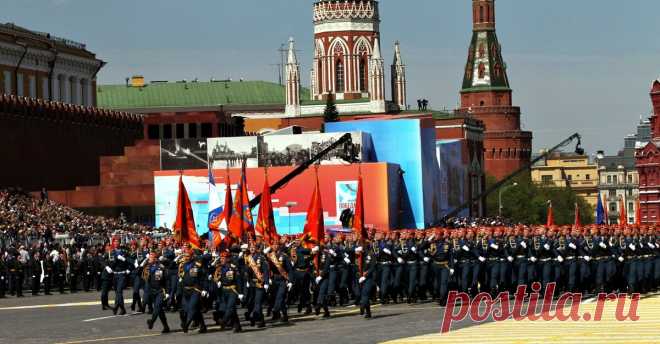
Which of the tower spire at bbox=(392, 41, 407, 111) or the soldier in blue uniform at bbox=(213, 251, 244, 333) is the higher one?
the tower spire at bbox=(392, 41, 407, 111)

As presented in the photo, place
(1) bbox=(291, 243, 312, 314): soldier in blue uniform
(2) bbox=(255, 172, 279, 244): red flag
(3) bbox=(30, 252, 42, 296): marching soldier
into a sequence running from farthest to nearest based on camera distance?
(3) bbox=(30, 252, 42, 296): marching soldier < (2) bbox=(255, 172, 279, 244): red flag < (1) bbox=(291, 243, 312, 314): soldier in blue uniform

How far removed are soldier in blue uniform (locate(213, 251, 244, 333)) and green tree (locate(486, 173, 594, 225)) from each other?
118775 millimetres

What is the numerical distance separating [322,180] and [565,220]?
69.3m

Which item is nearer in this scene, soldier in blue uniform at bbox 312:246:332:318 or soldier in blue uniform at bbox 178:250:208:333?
soldier in blue uniform at bbox 178:250:208:333

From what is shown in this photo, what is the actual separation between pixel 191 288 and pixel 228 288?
28.5 inches

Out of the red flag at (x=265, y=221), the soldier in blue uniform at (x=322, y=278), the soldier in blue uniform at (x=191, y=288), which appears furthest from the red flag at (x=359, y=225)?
the soldier in blue uniform at (x=191, y=288)

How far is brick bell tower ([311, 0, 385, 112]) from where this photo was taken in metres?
177

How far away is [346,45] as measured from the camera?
177750mm

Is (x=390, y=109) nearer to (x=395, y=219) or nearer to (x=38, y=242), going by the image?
(x=395, y=219)

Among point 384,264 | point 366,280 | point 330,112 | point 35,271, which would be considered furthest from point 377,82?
point 366,280

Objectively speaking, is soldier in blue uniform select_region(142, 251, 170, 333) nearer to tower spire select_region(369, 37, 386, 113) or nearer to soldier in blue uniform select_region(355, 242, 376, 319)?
soldier in blue uniform select_region(355, 242, 376, 319)

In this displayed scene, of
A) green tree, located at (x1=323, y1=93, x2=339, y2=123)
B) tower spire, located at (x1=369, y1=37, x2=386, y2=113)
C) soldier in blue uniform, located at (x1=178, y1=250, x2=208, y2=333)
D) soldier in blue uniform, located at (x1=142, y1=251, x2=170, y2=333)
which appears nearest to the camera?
soldier in blue uniform, located at (x1=178, y1=250, x2=208, y2=333)

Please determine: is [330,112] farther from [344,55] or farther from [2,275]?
[2,275]

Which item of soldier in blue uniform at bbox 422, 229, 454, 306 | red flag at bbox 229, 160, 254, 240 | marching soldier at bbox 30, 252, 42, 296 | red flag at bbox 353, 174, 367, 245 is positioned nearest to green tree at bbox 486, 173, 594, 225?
marching soldier at bbox 30, 252, 42, 296
